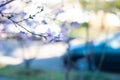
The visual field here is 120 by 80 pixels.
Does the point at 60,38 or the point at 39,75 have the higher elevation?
the point at 60,38

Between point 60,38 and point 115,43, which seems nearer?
point 60,38

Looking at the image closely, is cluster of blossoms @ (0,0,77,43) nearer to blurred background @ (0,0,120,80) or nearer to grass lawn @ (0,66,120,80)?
blurred background @ (0,0,120,80)

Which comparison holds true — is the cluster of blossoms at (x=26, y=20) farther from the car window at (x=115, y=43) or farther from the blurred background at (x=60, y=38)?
the car window at (x=115, y=43)

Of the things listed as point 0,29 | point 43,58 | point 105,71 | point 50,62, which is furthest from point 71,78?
point 0,29

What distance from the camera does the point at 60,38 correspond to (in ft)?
8.73

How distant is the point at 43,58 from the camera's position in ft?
49.9

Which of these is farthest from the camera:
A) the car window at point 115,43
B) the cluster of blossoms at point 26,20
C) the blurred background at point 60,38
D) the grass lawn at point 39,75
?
the car window at point 115,43

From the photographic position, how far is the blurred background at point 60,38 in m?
2.75

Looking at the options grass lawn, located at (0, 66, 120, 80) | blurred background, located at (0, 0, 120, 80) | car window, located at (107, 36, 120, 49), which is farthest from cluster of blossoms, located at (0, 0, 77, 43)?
car window, located at (107, 36, 120, 49)

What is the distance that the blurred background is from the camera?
108 inches

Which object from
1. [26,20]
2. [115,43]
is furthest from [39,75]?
[26,20]

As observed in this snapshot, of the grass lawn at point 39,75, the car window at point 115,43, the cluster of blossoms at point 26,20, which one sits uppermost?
the cluster of blossoms at point 26,20

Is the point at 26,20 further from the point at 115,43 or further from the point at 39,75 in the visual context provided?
the point at 115,43

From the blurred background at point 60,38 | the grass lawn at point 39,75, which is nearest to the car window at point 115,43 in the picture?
the blurred background at point 60,38
